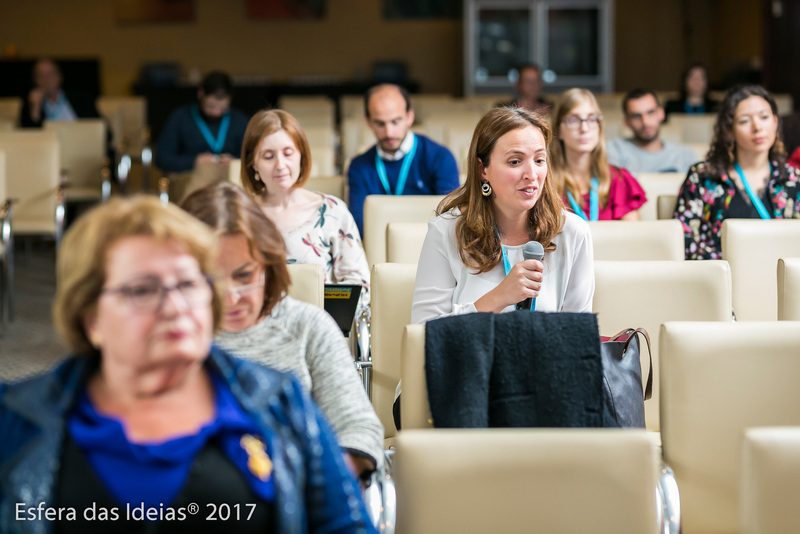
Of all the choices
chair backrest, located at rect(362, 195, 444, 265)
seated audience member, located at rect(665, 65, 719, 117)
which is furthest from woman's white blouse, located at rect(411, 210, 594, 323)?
seated audience member, located at rect(665, 65, 719, 117)

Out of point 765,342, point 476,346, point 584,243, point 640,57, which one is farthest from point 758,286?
point 640,57

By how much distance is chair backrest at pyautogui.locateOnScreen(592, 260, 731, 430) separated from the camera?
8.75ft

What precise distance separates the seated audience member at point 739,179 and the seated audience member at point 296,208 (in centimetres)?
146

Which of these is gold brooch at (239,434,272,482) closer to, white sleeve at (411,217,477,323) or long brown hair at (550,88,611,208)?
white sleeve at (411,217,477,323)

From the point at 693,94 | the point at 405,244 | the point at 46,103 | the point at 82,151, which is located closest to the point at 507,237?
the point at 405,244

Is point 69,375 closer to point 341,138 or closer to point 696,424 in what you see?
point 696,424

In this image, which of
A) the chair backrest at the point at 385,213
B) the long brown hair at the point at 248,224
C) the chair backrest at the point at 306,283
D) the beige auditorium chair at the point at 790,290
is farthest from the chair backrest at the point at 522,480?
Answer: the chair backrest at the point at 385,213

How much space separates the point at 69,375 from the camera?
1.35m

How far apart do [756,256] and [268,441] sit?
2424 millimetres

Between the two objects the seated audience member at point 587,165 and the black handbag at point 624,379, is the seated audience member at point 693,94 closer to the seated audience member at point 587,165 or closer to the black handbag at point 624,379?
the seated audience member at point 587,165

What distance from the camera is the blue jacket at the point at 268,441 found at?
4.20 feet

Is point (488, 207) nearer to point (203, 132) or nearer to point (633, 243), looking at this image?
point (633, 243)

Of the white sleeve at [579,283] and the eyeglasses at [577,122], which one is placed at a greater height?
the eyeglasses at [577,122]

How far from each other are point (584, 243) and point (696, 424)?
66 cm
